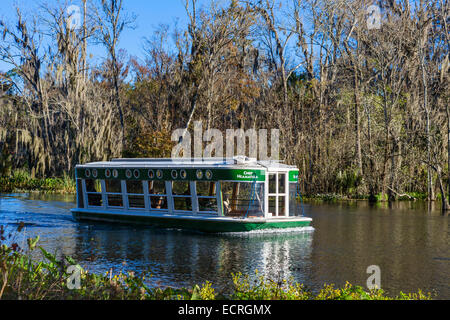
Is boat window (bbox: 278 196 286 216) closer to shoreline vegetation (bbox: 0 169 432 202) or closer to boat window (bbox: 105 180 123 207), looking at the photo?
boat window (bbox: 105 180 123 207)

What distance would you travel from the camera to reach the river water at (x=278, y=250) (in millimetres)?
15094

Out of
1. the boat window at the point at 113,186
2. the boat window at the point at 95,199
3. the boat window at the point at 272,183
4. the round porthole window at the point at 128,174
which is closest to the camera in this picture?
the boat window at the point at 272,183

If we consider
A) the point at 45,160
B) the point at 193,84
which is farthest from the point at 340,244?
the point at 45,160

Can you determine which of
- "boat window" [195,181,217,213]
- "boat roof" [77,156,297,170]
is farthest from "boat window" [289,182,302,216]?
"boat window" [195,181,217,213]

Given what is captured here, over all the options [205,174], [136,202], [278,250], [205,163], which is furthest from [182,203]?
[278,250]

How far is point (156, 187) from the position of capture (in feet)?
84.4

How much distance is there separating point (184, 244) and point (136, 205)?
6.07 metres

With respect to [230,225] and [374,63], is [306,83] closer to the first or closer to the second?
[374,63]

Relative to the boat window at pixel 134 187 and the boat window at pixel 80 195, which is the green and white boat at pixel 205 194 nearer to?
the boat window at pixel 134 187

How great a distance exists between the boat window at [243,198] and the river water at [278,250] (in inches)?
47.2

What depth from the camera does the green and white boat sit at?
2331 cm

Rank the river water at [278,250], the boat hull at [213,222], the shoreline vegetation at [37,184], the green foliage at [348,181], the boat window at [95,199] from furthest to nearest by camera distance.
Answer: the shoreline vegetation at [37,184], the green foliage at [348,181], the boat window at [95,199], the boat hull at [213,222], the river water at [278,250]

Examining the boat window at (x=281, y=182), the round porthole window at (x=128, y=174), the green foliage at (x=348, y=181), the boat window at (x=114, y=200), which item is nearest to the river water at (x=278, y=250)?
the boat window at (x=114, y=200)

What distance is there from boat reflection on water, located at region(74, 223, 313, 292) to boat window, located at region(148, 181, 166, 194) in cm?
170
